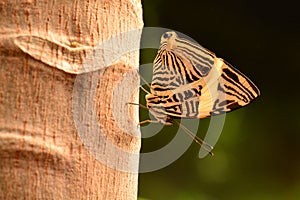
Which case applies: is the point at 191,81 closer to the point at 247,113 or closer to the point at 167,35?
the point at 167,35

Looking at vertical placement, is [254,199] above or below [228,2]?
below

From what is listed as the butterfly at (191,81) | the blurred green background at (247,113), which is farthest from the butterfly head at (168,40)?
the blurred green background at (247,113)

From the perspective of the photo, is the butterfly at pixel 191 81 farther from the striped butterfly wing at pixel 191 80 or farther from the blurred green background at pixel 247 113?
the blurred green background at pixel 247 113

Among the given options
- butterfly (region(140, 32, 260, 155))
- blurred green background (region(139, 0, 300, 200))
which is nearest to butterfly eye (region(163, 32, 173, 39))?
butterfly (region(140, 32, 260, 155))

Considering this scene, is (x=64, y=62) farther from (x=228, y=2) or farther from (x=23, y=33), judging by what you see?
(x=228, y=2)

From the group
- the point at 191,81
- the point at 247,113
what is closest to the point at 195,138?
the point at 191,81

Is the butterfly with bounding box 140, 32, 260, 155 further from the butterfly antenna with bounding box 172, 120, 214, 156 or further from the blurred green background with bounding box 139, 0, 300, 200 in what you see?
the blurred green background with bounding box 139, 0, 300, 200

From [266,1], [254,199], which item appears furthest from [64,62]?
[266,1]
